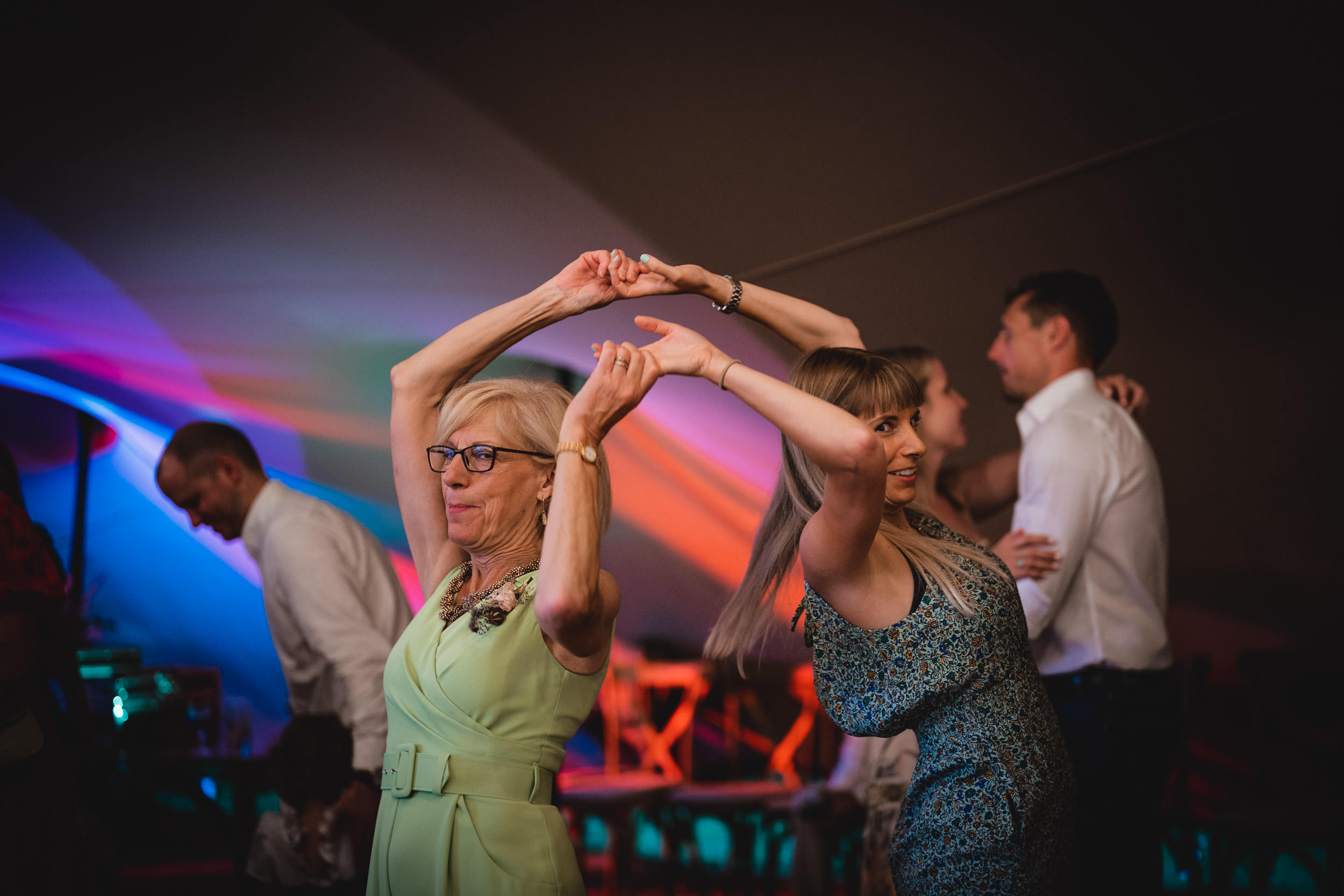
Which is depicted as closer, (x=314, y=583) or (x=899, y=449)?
(x=899, y=449)

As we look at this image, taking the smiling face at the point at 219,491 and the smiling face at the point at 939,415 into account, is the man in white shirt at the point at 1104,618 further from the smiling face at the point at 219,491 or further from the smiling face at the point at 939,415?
the smiling face at the point at 219,491

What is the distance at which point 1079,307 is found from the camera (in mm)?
3643

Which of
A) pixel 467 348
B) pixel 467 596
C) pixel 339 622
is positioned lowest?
pixel 339 622

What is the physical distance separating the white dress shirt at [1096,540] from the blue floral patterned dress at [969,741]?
4.31 feet

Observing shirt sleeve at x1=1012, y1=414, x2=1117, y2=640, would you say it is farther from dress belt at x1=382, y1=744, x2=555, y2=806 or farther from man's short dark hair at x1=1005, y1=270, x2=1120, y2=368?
dress belt at x1=382, y1=744, x2=555, y2=806

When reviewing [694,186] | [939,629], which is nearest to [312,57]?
[694,186]

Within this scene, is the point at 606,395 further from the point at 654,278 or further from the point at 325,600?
the point at 325,600

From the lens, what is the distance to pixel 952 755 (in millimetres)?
1621

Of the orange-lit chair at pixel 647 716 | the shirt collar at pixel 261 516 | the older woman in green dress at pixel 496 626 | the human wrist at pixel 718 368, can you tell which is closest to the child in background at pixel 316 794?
the shirt collar at pixel 261 516

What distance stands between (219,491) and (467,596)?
220 cm

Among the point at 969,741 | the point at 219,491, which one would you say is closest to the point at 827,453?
the point at 969,741

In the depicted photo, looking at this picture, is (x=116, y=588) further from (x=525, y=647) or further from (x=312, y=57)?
(x=525, y=647)

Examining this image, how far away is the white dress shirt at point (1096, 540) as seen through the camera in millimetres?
2930

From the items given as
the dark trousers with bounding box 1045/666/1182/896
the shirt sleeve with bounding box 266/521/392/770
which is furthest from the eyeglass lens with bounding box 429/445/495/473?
the dark trousers with bounding box 1045/666/1182/896
